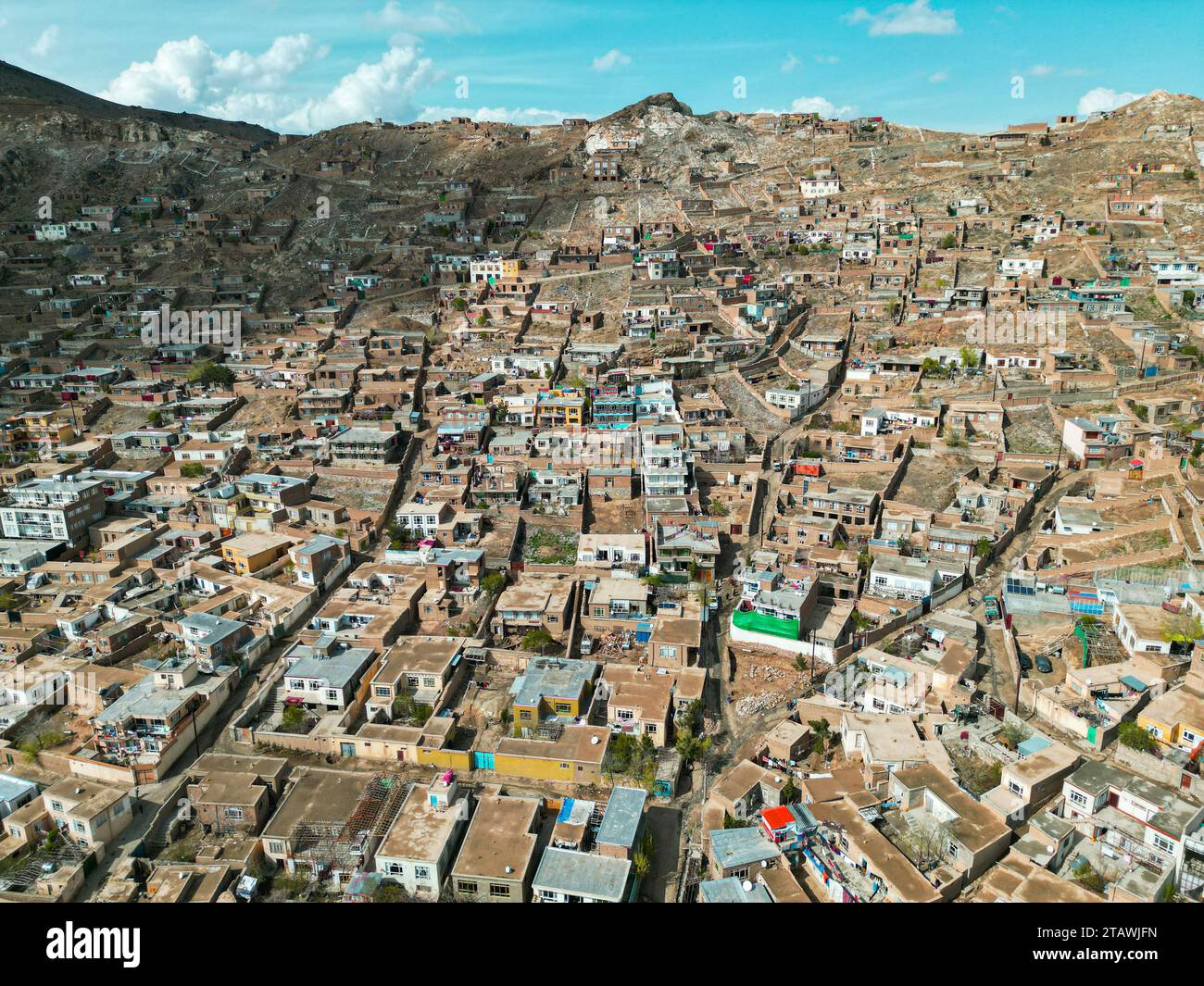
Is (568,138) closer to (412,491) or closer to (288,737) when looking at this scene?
(412,491)

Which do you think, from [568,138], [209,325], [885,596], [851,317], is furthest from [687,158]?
[885,596]

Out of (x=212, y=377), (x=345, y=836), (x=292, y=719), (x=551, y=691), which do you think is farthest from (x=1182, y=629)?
(x=212, y=377)

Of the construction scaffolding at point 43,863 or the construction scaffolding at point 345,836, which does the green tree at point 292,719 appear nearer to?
the construction scaffolding at point 345,836

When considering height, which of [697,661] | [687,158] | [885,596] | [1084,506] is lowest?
[697,661]

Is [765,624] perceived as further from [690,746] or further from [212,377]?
[212,377]

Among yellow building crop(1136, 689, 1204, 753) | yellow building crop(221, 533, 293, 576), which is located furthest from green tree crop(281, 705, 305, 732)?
yellow building crop(1136, 689, 1204, 753)

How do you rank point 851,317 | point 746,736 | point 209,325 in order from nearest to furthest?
point 746,736, point 851,317, point 209,325

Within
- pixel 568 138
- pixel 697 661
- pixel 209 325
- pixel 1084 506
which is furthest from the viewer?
pixel 568 138

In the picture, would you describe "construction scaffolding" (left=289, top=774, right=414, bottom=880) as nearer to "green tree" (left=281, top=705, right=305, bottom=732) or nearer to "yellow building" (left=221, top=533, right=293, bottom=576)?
"green tree" (left=281, top=705, right=305, bottom=732)
